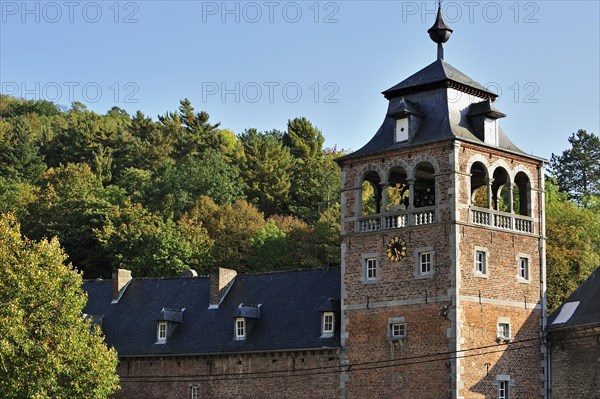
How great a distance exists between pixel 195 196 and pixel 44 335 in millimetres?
46677

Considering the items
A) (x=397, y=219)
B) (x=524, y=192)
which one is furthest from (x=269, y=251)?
(x=397, y=219)

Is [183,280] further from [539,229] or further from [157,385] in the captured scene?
[539,229]

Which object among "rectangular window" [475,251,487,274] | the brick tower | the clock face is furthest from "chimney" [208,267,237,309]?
"rectangular window" [475,251,487,274]

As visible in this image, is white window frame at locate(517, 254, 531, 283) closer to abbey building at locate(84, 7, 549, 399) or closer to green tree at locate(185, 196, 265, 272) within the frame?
abbey building at locate(84, 7, 549, 399)

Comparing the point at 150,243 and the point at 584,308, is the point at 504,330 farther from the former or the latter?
the point at 150,243

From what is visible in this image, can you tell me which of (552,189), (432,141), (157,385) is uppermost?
(552,189)

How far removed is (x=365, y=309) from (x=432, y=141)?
661 centimetres

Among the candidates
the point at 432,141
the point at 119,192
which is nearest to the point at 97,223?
the point at 119,192

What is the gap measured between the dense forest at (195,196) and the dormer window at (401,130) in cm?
2008

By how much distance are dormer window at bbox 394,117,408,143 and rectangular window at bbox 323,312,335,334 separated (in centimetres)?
711

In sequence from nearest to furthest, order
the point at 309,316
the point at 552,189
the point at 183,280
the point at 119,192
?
the point at 309,316 < the point at 183,280 < the point at 552,189 < the point at 119,192

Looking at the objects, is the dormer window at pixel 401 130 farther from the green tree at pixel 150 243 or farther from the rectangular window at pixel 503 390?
the green tree at pixel 150 243

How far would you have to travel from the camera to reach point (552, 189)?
77.2 metres

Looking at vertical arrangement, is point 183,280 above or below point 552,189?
below
